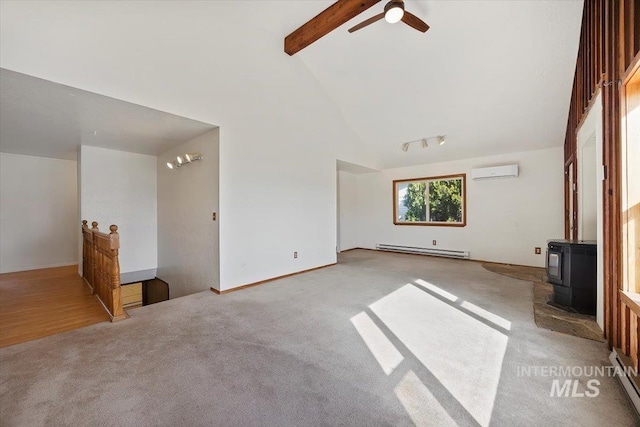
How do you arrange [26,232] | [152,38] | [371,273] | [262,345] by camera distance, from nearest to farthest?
[262,345] < [152,38] < [371,273] < [26,232]

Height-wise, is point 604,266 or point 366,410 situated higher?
point 604,266

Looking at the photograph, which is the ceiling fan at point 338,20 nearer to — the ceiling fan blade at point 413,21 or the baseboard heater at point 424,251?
the ceiling fan blade at point 413,21

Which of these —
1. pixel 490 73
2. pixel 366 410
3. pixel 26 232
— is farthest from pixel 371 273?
pixel 26 232

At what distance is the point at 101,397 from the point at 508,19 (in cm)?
555

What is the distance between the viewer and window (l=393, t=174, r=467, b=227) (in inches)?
253

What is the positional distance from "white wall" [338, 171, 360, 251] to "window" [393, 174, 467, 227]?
1302mm

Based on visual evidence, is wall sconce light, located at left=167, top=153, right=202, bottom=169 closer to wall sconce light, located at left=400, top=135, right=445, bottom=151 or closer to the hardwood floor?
the hardwood floor

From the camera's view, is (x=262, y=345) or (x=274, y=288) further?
(x=274, y=288)

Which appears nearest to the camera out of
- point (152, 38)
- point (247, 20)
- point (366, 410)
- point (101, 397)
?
point (366, 410)

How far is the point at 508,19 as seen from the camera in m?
3.35

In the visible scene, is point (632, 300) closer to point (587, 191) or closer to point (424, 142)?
point (587, 191)

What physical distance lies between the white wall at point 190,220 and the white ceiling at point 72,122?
0.45 m

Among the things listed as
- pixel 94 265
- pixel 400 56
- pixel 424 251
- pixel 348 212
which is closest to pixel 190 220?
pixel 94 265

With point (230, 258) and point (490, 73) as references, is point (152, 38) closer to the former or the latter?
point (230, 258)
